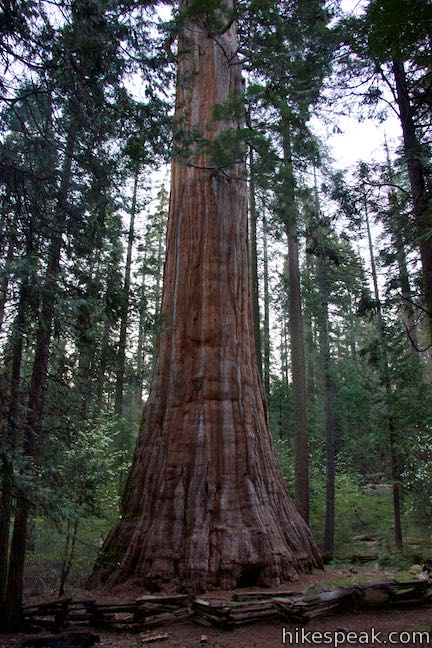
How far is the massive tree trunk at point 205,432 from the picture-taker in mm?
5805

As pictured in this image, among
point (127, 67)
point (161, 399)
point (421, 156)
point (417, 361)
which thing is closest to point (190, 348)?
point (161, 399)

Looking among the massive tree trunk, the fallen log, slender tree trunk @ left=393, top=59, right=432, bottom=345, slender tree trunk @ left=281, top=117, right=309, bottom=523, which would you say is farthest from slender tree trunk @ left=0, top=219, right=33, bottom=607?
slender tree trunk @ left=281, top=117, right=309, bottom=523

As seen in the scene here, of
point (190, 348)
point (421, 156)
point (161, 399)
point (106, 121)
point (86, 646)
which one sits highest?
point (421, 156)

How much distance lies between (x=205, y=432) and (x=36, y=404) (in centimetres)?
233

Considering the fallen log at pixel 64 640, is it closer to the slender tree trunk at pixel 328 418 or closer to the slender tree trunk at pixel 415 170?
the slender tree trunk at pixel 415 170

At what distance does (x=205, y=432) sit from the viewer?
658 cm

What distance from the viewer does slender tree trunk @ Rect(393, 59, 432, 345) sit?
7387 mm

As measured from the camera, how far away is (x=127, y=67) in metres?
4.94

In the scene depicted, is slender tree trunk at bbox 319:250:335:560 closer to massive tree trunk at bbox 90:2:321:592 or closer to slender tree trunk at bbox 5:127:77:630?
massive tree trunk at bbox 90:2:321:592

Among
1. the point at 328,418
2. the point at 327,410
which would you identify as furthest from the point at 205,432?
the point at 327,410

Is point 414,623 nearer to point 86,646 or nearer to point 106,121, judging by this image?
point 86,646

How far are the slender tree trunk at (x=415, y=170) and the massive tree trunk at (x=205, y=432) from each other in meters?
2.82

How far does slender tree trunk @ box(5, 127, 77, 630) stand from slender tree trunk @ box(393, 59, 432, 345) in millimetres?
5198

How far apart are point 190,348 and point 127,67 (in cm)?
385
